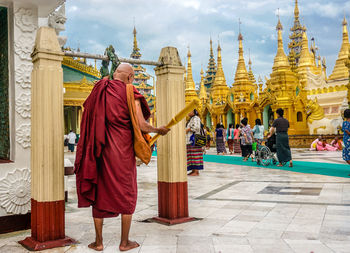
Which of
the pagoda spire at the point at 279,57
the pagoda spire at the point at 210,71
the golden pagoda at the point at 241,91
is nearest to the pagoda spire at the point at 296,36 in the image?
the pagoda spire at the point at 210,71

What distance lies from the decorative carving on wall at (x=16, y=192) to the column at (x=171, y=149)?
1504 mm

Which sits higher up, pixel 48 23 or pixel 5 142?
pixel 48 23

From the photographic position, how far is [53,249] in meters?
3.22

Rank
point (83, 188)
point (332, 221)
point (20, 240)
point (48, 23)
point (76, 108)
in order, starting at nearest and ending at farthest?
point (83, 188) < point (20, 240) < point (332, 221) < point (48, 23) < point (76, 108)

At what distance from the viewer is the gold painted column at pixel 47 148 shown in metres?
3.27

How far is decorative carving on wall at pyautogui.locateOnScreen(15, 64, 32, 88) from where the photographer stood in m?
4.09

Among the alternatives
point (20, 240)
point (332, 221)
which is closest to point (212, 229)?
point (332, 221)

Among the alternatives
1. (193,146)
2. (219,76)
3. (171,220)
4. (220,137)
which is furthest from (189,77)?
(171,220)

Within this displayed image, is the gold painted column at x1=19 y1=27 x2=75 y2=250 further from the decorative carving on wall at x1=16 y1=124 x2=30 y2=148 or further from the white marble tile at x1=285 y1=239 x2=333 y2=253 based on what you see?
the white marble tile at x1=285 y1=239 x2=333 y2=253

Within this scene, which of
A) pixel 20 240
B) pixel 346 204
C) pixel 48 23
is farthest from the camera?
pixel 48 23

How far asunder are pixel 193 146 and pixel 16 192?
16.8ft

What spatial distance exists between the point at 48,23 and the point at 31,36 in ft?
4.46

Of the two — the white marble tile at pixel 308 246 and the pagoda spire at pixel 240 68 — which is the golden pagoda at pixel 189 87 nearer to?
the pagoda spire at pixel 240 68

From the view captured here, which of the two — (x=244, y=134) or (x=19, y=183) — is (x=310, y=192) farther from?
(x=244, y=134)
